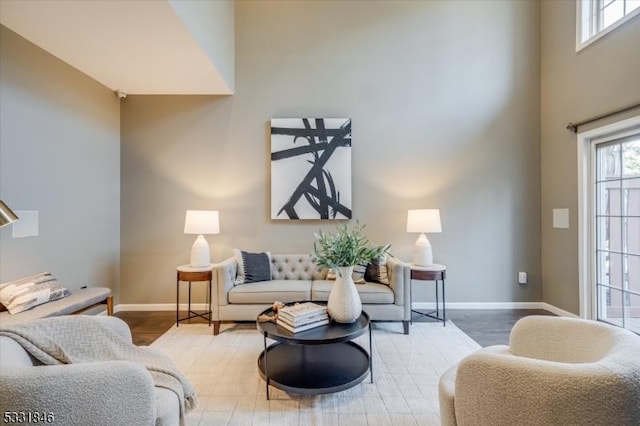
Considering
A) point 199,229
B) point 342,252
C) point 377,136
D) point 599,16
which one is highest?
point 599,16

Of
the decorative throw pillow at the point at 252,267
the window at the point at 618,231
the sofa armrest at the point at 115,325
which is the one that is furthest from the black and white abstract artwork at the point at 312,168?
the window at the point at 618,231

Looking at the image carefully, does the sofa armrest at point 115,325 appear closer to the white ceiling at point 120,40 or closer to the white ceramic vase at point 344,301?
the white ceramic vase at point 344,301

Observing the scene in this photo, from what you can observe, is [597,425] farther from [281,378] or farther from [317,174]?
[317,174]

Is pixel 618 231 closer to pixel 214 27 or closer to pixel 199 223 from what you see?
pixel 199 223

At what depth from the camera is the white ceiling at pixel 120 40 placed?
239 centimetres

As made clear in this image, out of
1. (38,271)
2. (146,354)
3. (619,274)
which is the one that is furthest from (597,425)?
(38,271)

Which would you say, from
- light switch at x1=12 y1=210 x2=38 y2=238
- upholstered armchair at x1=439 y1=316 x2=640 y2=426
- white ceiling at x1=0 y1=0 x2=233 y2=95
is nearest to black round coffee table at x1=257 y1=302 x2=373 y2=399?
upholstered armchair at x1=439 y1=316 x2=640 y2=426

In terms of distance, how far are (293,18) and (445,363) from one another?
4.39 meters

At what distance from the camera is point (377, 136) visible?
4.18m

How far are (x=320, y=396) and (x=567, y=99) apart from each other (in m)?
4.21

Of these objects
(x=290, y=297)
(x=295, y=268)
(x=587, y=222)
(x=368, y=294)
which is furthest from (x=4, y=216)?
(x=587, y=222)

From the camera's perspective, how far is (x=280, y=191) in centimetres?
412

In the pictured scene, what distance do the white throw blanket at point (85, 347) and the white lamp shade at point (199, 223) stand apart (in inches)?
78.5

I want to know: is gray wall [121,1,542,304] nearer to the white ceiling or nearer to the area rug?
the white ceiling
